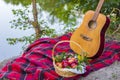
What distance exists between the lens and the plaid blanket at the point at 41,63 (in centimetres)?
303

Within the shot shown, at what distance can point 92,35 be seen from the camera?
341 centimetres

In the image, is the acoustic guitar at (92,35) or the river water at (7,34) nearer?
the acoustic guitar at (92,35)

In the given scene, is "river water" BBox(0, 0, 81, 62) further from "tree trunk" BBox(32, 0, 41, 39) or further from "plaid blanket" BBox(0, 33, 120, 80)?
"plaid blanket" BBox(0, 33, 120, 80)

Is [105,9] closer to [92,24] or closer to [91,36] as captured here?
[92,24]

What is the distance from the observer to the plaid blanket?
303 centimetres

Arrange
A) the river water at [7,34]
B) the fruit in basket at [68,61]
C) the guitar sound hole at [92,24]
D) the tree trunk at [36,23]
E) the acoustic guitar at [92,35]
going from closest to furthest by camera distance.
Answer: the fruit in basket at [68,61] → the acoustic guitar at [92,35] → the guitar sound hole at [92,24] → the tree trunk at [36,23] → the river water at [7,34]

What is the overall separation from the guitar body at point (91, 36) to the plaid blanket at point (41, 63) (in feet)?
0.29

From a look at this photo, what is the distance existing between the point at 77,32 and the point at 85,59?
1.69 feet

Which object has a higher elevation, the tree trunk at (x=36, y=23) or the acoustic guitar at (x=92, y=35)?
the acoustic guitar at (x=92, y=35)

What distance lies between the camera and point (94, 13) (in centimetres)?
352

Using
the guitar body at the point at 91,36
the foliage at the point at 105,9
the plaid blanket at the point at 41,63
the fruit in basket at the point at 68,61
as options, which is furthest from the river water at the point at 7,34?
the fruit in basket at the point at 68,61

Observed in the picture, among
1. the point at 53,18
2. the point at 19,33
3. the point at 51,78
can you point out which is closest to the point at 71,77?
the point at 51,78

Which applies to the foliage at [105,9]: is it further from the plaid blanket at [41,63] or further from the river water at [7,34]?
Result: the plaid blanket at [41,63]

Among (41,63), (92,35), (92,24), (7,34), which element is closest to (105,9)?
(92,24)
